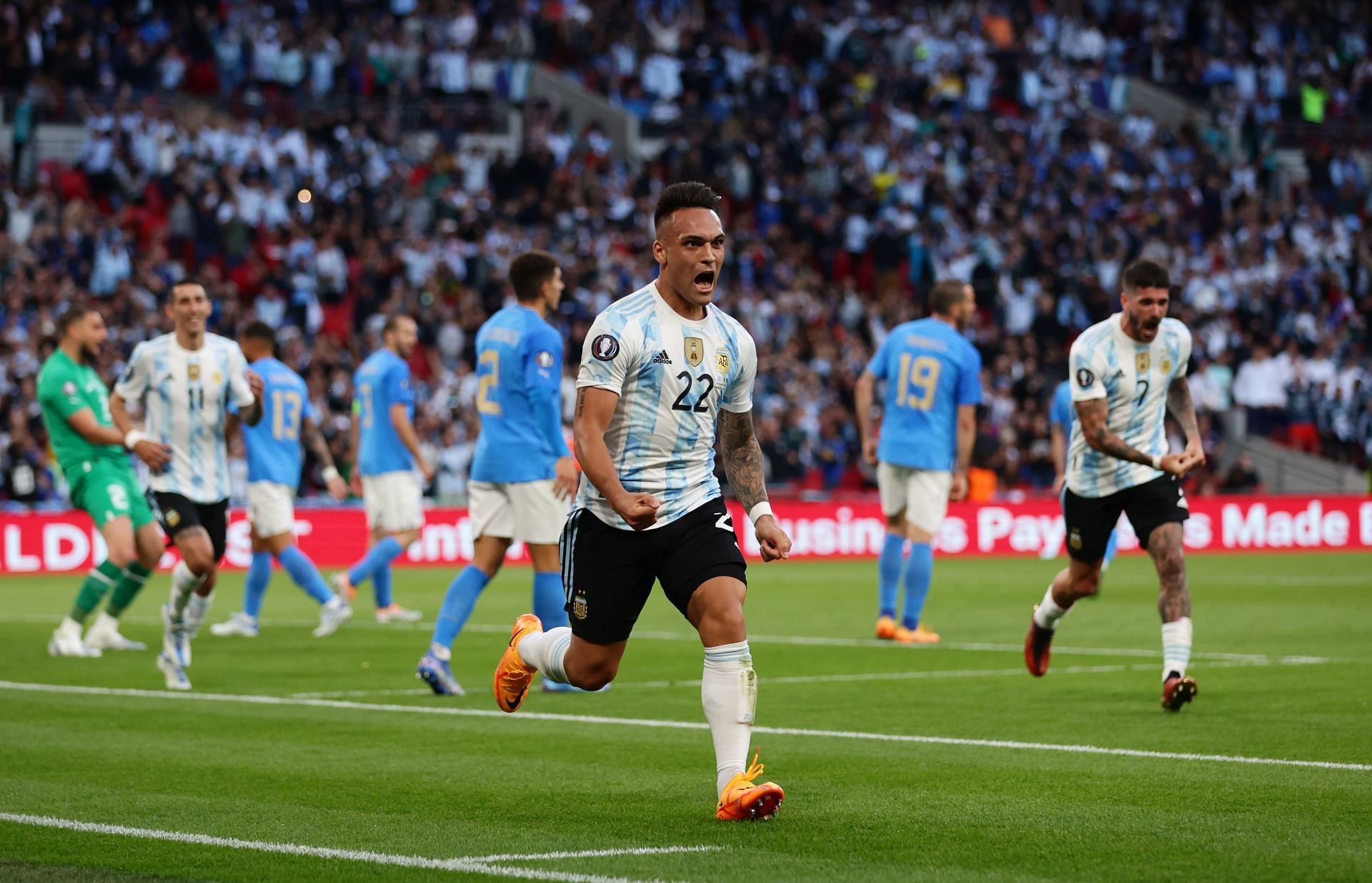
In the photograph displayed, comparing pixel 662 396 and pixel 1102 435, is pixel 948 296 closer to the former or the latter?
pixel 1102 435

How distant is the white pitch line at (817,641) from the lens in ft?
42.9

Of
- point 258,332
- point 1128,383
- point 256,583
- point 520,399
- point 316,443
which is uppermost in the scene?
point 258,332

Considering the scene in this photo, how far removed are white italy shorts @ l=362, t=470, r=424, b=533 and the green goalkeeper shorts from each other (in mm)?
4095

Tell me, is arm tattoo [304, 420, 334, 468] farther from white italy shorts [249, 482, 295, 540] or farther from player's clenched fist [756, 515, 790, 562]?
player's clenched fist [756, 515, 790, 562]

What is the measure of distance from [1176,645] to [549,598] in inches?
136

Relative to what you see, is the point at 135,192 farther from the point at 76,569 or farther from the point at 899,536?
the point at 899,536

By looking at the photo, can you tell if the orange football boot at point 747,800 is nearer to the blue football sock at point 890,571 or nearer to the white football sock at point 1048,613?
the white football sock at point 1048,613

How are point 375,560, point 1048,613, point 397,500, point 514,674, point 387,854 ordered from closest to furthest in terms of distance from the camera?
point 387,854 < point 514,674 < point 1048,613 < point 375,560 < point 397,500

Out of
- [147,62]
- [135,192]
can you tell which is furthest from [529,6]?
[135,192]

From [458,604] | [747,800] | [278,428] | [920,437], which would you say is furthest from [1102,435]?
[278,428]

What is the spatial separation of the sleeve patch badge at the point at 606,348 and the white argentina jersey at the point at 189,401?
18.3 ft

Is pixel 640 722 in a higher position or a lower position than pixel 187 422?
lower

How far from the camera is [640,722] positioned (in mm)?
9781

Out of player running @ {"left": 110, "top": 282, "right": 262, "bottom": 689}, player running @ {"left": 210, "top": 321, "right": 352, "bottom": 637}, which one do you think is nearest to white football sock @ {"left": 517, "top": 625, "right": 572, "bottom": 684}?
player running @ {"left": 110, "top": 282, "right": 262, "bottom": 689}
